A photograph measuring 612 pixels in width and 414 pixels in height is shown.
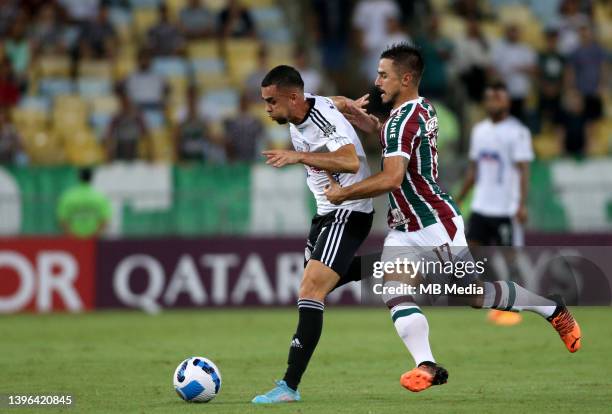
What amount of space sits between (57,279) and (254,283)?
2.76 meters

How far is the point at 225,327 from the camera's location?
52.8 ft

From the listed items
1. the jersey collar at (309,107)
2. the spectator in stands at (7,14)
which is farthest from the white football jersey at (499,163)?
the spectator in stands at (7,14)

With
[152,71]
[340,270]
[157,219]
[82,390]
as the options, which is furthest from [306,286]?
[152,71]

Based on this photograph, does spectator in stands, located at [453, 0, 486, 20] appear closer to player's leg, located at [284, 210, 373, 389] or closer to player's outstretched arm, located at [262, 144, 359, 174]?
player's leg, located at [284, 210, 373, 389]

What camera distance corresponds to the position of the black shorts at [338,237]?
31.3ft

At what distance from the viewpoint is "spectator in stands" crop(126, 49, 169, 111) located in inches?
832

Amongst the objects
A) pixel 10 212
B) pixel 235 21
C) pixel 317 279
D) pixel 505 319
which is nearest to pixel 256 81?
pixel 235 21

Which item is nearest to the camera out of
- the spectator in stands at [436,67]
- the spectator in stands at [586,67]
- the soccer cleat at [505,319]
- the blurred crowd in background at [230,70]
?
the soccer cleat at [505,319]

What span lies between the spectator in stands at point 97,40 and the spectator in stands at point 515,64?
644cm

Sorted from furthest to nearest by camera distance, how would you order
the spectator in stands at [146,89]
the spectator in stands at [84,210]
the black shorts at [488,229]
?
the spectator in stands at [146,89], the spectator in stands at [84,210], the black shorts at [488,229]

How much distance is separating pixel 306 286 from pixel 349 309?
9.58 meters

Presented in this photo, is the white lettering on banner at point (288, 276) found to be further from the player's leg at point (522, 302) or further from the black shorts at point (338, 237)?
the player's leg at point (522, 302)

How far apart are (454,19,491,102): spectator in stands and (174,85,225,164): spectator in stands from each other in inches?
181

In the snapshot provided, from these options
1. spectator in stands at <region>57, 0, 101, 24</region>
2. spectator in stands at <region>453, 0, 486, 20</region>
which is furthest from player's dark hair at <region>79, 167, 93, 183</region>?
spectator in stands at <region>453, 0, 486, 20</region>
